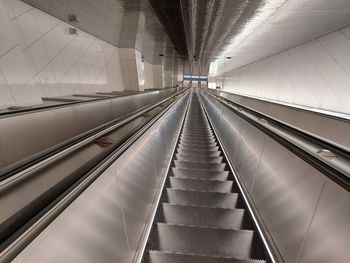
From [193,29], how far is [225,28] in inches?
38.6

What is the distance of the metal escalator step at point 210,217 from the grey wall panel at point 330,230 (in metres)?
0.91

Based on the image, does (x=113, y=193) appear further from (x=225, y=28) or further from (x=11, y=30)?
(x=225, y=28)

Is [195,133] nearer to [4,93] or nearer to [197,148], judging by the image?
[197,148]

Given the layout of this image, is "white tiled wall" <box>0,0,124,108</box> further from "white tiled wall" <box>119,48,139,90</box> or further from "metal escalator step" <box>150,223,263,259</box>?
"metal escalator step" <box>150,223,263,259</box>

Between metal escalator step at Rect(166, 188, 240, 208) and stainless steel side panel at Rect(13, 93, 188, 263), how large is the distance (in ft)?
1.55

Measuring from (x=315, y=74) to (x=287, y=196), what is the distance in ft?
24.2

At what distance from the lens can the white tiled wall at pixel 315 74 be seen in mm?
5982

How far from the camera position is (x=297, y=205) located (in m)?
1.44

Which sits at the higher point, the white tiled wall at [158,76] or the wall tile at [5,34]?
the wall tile at [5,34]

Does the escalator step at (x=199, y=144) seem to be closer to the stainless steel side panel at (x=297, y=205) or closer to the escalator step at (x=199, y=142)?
the escalator step at (x=199, y=142)

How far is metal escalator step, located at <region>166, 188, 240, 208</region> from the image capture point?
2475 millimetres

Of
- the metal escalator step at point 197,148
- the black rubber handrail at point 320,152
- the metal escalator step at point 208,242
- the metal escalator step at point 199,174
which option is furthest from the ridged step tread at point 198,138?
the metal escalator step at point 208,242

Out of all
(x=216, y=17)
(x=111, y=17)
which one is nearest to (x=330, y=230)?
(x=216, y=17)

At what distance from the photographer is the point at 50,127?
10.8ft
